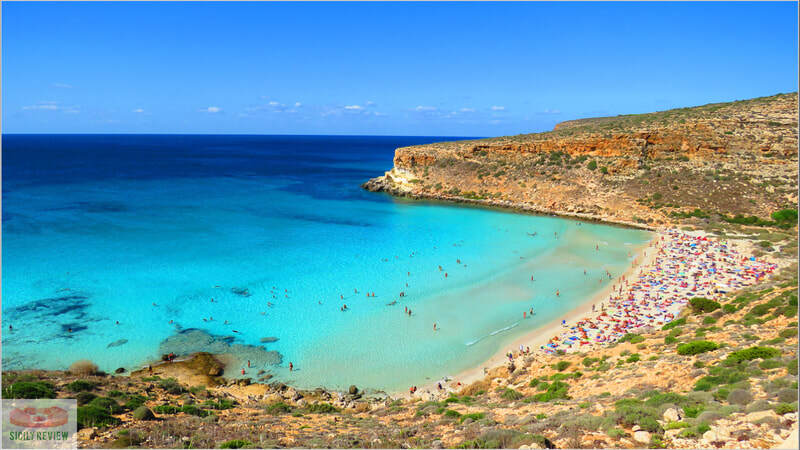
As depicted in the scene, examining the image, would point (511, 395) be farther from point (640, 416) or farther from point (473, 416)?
point (640, 416)

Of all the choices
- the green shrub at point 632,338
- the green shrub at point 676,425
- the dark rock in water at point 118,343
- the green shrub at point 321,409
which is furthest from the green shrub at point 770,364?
the dark rock in water at point 118,343

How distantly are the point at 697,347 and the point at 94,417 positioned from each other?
18.8m

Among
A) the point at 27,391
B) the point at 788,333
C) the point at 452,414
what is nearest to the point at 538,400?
the point at 452,414

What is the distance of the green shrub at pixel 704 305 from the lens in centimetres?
2020

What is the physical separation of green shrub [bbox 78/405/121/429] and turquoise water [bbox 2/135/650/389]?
7.36m

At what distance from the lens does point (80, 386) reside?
1365 cm

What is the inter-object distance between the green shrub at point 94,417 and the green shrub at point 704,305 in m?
24.3

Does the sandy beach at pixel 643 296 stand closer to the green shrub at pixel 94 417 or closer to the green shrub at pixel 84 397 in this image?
the green shrub at pixel 94 417

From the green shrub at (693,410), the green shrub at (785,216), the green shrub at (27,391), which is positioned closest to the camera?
the green shrub at (693,410)

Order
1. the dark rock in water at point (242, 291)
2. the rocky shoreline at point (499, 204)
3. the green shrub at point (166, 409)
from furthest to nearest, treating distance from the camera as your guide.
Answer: the rocky shoreline at point (499, 204)
the dark rock in water at point (242, 291)
the green shrub at point (166, 409)

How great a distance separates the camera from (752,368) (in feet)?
39.6

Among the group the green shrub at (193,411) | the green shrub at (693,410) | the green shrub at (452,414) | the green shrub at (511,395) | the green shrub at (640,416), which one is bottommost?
the green shrub at (511,395)

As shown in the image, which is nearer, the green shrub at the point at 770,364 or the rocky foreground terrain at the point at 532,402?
the rocky foreground terrain at the point at 532,402

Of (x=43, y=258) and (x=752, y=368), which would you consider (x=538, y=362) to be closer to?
(x=752, y=368)
